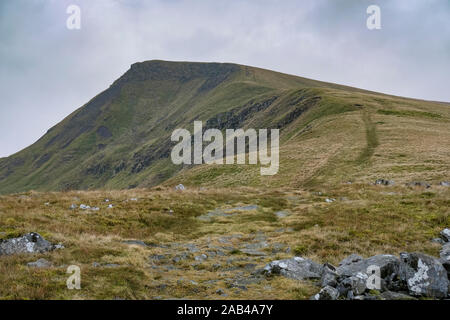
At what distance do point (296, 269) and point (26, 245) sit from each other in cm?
1142

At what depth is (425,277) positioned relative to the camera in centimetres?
920

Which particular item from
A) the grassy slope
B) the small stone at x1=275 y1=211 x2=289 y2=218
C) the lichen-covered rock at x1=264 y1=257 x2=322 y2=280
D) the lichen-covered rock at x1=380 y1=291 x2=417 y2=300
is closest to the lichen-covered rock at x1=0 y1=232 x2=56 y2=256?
the grassy slope

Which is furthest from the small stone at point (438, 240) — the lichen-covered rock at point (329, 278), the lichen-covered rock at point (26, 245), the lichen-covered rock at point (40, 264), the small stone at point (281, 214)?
the lichen-covered rock at point (26, 245)

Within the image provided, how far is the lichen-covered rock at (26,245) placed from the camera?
12719mm

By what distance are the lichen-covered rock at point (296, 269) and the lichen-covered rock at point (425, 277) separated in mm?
3125

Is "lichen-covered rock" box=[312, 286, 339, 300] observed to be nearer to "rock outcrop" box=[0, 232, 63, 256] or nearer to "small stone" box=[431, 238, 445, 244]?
"small stone" box=[431, 238, 445, 244]

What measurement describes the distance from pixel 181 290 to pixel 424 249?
1148 cm

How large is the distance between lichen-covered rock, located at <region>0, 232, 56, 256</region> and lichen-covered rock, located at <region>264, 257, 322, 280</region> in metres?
9.73

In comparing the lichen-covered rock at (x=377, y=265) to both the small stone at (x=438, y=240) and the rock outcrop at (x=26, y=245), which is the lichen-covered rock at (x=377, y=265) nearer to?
the small stone at (x=438, y=240)

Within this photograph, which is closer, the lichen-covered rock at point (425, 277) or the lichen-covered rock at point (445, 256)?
the lichen-covered rock at point (425, 277)

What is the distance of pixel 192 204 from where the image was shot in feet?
90.5

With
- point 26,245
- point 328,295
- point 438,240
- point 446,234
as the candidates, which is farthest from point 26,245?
point 446,234
